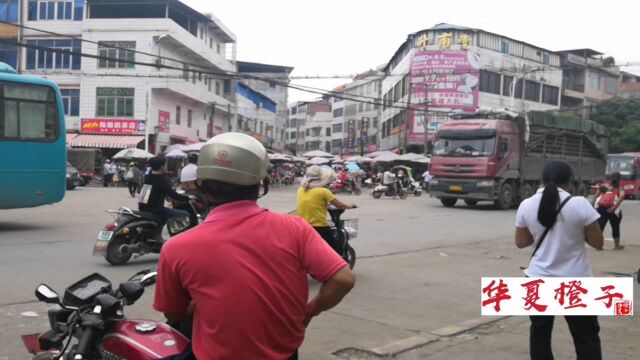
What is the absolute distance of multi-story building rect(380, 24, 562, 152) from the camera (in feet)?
154

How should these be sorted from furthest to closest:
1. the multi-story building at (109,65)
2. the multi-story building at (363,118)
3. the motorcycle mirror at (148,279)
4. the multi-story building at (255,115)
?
the multi-story building at (363,118) → the multi-story building at (255,115) → the multi-story building at (109,65) → the motorcycle mirror at (148,279)

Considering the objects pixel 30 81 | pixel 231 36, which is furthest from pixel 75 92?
pixel 30 81

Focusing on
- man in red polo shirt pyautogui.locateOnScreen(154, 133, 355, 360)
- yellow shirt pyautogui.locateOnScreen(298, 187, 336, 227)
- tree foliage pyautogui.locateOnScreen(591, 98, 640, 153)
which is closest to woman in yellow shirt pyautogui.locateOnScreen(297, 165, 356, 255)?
yellow shirt pyautogui.locateOnScreen(298, 187, 336, 227)

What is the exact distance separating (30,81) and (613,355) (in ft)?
37.4

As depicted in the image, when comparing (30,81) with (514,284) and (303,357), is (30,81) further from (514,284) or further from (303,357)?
(514,284)

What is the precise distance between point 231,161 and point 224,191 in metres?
0.11

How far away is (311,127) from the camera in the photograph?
350 feet

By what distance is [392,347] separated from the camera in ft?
15.8

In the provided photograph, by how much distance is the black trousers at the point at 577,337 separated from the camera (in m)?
3.78

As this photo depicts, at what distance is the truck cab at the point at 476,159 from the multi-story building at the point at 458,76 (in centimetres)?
2245

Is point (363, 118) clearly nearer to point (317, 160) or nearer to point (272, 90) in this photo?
point (272, 90)

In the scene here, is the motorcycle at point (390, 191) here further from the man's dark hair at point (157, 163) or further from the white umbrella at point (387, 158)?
the man's dark hair at point (157, 163)

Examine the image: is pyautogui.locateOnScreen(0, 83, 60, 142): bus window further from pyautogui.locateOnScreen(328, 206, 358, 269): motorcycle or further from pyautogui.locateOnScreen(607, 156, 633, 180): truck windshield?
pyautogui.locateOnScreen(607, 156, 633, 180): truck windshield

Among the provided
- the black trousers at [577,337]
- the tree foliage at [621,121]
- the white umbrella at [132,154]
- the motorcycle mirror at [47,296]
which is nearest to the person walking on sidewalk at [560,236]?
the black trousers at [577,337]
